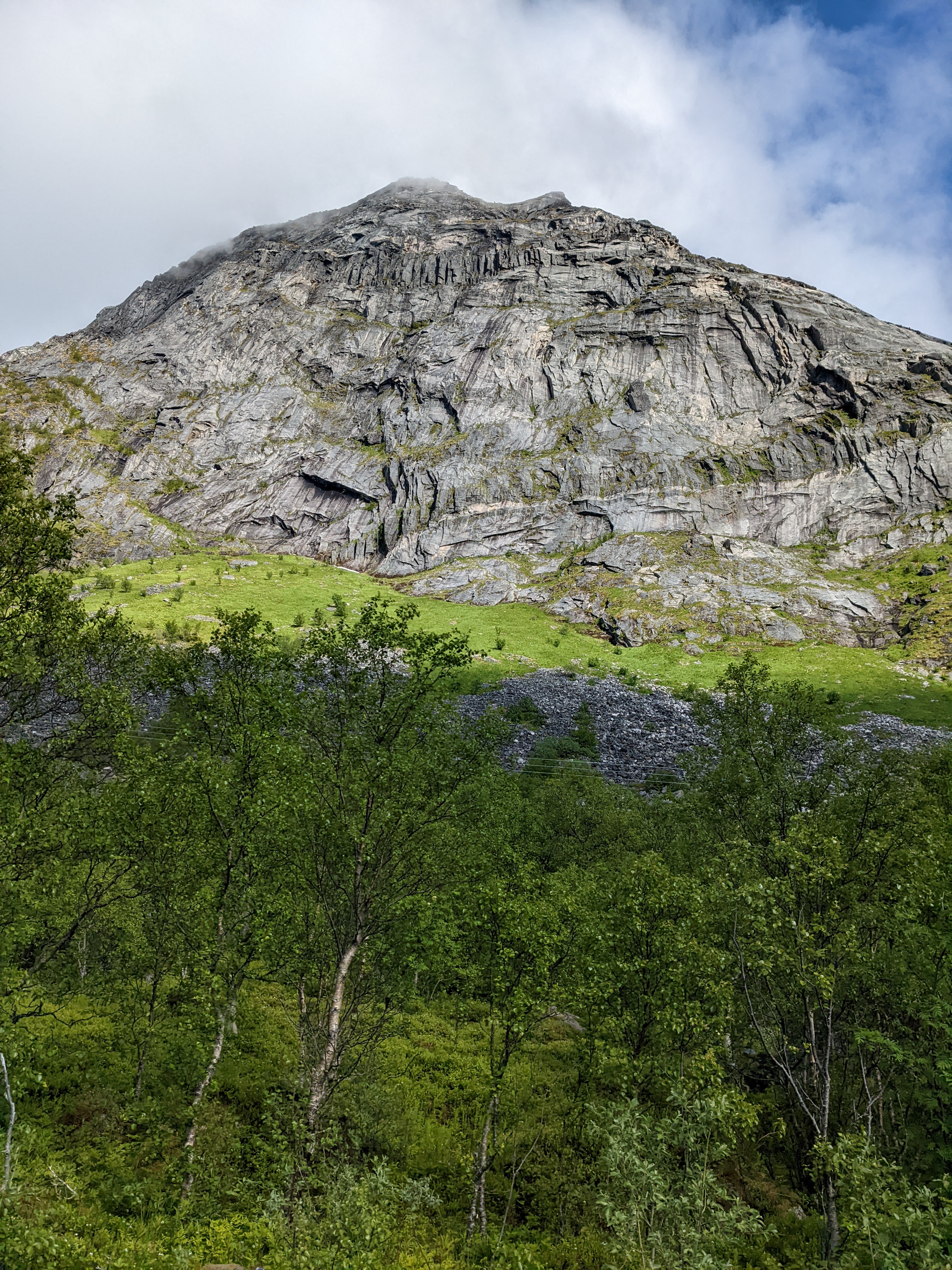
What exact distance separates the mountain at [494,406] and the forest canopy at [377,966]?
103925 millimetres

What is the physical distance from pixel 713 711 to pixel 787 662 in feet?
192

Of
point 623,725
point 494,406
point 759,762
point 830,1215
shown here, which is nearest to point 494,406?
point 494,406

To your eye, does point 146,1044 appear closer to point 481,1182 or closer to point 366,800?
point 481,1182

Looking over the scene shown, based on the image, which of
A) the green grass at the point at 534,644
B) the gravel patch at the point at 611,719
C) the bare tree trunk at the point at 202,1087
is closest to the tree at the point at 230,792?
the bare tree trunk at the point at 202,1087

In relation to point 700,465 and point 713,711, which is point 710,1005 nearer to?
point 713,711

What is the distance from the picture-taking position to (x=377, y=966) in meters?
16.6

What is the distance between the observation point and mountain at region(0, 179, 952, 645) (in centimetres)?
12031

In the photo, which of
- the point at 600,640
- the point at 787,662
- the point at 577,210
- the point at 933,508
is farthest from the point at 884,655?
the point at 577,210

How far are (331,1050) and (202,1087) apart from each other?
4.00m

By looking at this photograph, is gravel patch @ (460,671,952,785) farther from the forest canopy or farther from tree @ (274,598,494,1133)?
tree @ (274,598,494,1133)

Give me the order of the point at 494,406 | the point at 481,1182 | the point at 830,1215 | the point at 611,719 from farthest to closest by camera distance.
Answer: the point at 494,406 → the point at 611,719 → the point at 481,1182 → the point at 830,1215

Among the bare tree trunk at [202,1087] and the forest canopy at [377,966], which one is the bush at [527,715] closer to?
the forest canopy at [377,966]

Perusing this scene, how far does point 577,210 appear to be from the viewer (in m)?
193

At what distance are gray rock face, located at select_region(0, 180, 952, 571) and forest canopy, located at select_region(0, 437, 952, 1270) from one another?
298ft
